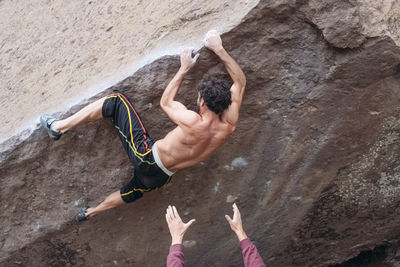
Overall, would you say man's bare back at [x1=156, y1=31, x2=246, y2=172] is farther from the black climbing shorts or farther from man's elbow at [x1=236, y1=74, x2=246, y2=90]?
the black climbing shorts

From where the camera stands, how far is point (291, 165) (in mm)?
4551

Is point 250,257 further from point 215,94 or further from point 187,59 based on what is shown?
point 187,59

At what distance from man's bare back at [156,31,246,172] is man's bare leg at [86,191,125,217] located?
710mm

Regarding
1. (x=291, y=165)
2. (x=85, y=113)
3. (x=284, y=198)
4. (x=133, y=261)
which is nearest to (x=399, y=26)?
(x=291, y=165)

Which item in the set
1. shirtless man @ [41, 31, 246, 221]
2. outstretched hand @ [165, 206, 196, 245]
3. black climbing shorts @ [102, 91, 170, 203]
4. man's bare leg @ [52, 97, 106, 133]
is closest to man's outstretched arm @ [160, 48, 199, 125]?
shirtless man @ [41, 31, 246, 221]

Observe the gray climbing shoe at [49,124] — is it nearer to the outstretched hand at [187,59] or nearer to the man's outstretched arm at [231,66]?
the outstretched hand at [187,59]

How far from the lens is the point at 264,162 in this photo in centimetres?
450

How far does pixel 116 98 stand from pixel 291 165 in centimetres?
180

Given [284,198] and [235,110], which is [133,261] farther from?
[235,110]

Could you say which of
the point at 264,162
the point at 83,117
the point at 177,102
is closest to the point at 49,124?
the point at 83,117

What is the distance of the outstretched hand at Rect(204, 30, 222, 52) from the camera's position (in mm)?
3811

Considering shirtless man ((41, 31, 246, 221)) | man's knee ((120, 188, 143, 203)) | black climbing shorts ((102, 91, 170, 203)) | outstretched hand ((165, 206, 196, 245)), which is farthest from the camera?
man's knee ((120, 188, 143, 203))

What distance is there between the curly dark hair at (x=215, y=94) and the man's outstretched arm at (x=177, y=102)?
0.54ft

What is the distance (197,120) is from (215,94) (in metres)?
0.26
